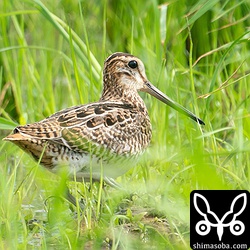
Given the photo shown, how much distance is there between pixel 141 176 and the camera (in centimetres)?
550

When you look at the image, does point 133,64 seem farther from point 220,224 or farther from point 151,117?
point 220,224

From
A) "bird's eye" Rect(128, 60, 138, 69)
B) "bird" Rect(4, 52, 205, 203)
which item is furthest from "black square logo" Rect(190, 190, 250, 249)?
"bird's eye" Rect(128, 60, 138, 69)

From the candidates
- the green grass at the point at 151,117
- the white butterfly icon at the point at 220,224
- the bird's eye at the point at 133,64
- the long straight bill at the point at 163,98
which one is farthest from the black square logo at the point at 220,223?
the bird's eye at the point at 133,64

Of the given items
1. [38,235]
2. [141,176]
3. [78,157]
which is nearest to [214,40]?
[141,176]

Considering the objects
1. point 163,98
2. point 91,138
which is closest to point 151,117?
point 163,98

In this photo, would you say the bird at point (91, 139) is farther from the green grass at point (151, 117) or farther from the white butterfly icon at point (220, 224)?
the white butterfly icon at point (220, 224)

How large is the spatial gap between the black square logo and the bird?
696 millimetres

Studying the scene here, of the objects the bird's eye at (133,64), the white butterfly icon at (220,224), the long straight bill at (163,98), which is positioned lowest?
the white butterfly icon at (220,224)

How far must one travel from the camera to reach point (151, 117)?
607cm

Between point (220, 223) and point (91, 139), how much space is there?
1092 millimetres

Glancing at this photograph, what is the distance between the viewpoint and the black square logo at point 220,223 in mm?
4223

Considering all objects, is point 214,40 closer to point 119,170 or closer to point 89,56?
point 89,56

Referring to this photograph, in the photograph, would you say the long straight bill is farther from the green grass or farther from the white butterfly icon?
the white butterfly icon

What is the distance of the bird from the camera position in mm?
4977
